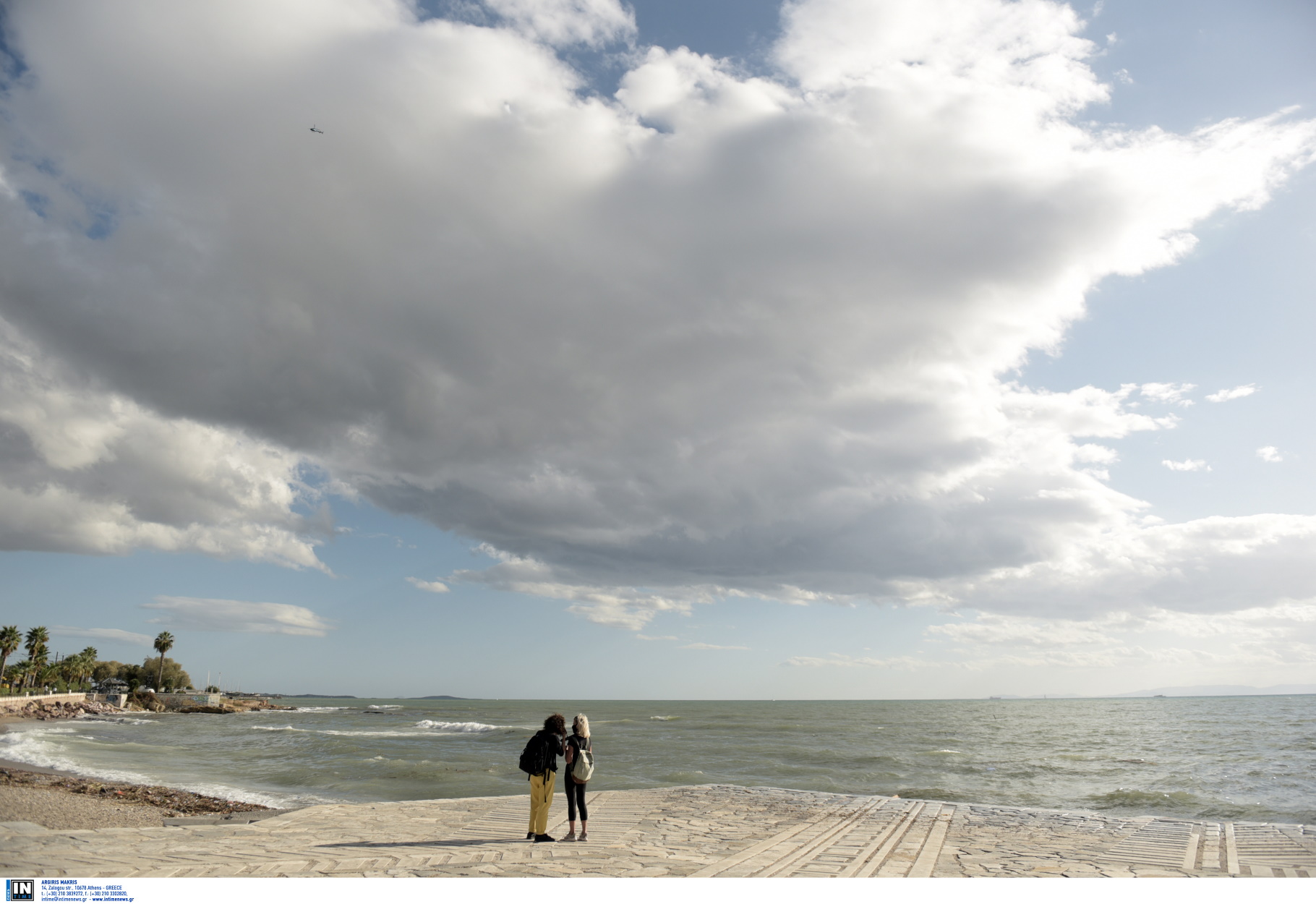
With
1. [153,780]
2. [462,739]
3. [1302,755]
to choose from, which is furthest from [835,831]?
[462,739]

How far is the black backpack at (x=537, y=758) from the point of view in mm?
9695

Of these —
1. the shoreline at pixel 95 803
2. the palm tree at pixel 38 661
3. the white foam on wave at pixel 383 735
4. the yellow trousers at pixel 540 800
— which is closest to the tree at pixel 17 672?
the palm tree at pixel 38 661

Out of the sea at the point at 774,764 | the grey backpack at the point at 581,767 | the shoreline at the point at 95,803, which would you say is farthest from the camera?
the sea at the point at 774,764

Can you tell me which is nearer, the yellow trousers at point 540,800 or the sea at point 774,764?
the yellow trousers at point 540,800

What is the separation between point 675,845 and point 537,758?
2.75 m

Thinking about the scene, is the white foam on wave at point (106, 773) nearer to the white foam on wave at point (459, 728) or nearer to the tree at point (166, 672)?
the white foam on wave at point (459, 728)

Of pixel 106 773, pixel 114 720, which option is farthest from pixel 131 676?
pixel 106 773

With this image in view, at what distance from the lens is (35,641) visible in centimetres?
9712

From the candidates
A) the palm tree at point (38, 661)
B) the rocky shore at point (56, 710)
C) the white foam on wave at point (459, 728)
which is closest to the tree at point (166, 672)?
the palm tree at point (38, 661)

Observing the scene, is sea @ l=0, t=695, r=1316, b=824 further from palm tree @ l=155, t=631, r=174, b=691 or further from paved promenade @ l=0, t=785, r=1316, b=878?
palm tree @ l=155, t=631, r=174, b=691

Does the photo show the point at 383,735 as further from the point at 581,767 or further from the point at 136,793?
the point at 581,767

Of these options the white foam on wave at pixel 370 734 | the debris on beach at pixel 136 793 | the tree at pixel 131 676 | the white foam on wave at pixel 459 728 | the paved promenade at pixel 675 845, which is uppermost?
the paved promenade at pixel 675 845

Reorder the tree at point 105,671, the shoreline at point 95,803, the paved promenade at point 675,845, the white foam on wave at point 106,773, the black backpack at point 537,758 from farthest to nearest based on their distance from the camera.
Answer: the tree at point 105,671
the white foam on wave at point 106,773
the shoreline at point 95,803
the black backpack at point 537,758
the paved promenade at point 675,845

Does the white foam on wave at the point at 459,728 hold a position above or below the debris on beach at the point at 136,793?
below
